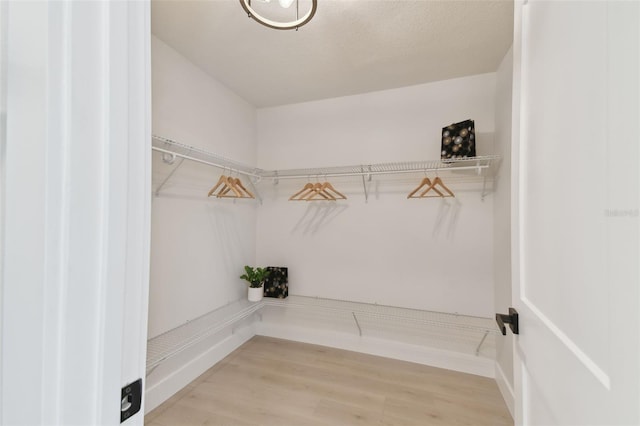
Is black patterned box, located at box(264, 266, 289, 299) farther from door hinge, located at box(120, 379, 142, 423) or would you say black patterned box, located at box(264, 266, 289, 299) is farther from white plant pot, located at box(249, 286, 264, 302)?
door hinge, located at box(120, 379, 142, 423)

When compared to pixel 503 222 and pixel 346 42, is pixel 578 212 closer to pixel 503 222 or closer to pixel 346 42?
pixel 503 222

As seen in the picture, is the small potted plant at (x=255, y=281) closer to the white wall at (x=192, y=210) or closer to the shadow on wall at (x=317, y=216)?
the white wall at (x=192, y=210)

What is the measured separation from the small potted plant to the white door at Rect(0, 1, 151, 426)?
82.1 inches

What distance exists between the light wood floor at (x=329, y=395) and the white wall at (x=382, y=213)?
549 mm

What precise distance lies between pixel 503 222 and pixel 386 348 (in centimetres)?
147

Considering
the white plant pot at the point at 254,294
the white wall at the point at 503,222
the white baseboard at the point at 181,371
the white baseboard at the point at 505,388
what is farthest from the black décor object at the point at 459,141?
the white baseboard at the point at 181,371

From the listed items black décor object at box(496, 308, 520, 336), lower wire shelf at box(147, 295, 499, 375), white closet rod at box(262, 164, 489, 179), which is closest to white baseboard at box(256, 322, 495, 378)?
lower wire shelf at box(147, 295, 499, 375)

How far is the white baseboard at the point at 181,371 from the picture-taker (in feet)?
5.62

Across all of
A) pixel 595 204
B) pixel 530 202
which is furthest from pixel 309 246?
pixel 595 204

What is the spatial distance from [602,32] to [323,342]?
2.70 metres

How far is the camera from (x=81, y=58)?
0.39m

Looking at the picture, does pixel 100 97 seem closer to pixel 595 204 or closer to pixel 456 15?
pixel 595 204

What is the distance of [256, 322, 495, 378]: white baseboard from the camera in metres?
2.13

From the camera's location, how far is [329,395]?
6.02 feet
